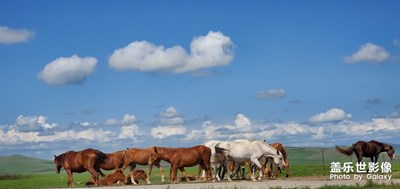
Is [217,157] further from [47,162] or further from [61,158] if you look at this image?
[47,162]

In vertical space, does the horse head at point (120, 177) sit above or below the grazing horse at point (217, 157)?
below

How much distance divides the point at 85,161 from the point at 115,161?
11.5ft

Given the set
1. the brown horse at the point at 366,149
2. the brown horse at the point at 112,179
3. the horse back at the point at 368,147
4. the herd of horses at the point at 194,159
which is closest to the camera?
the herd of horses at the point at 194,159

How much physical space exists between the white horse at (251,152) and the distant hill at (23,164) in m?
116

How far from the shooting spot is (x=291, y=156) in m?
140

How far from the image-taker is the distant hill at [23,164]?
474ft

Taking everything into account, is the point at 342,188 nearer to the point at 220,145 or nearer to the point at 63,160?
the point at 220,145

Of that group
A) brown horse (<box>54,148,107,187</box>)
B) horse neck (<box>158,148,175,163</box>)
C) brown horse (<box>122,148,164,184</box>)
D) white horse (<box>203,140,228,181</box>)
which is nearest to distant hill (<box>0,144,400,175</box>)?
brown horse (<box>122,148,164,184</box>)

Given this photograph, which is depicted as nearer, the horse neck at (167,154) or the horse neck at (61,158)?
the horse neck at (167,154)

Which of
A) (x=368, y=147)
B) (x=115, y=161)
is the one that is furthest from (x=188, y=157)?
(x=368, y=147)

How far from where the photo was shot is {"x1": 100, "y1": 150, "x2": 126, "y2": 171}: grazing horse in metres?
34.5

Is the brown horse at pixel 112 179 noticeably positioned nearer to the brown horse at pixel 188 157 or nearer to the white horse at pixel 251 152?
the brown horse at pixel 188 157

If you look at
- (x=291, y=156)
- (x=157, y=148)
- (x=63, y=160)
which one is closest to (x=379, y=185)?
(x=157, y=148)

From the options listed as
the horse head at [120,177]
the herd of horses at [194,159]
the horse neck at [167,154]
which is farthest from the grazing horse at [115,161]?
the horse neck at [167,154]
